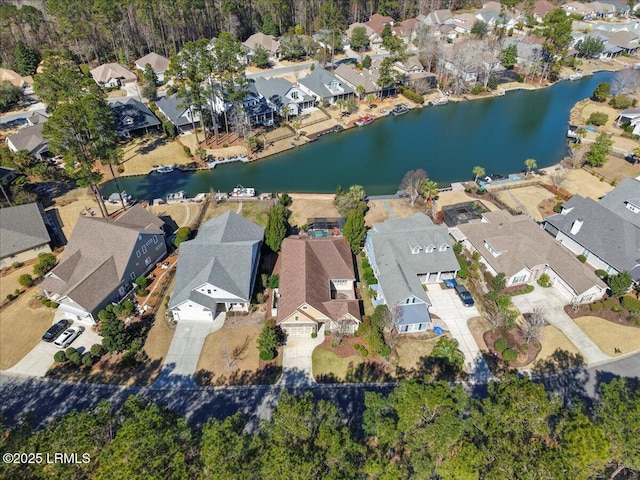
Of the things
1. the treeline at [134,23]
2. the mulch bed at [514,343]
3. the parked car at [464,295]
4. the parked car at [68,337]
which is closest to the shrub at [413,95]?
the treeline at [134,23]

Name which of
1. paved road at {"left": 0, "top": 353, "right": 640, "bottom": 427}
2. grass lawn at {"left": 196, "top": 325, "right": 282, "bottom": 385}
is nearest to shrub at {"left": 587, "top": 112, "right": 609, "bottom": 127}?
paved road at {"left": 0, "top": 353, "right": 640, "bottom": 427}

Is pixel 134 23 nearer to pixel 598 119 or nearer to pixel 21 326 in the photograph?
pixel 21 326

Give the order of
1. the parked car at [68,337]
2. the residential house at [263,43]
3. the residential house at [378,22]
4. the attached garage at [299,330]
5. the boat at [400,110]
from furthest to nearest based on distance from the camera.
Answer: the residential house at [378,22]
the residential house at [263,43]
the boat at [400,110]
the attached garage at [299,330]
the parked car at [68,337]

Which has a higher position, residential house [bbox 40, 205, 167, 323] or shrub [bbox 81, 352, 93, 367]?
residential house [bbox 40, 205, 167, 323]

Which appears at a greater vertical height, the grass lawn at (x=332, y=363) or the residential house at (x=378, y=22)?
the residential house at (x=378, y=22)

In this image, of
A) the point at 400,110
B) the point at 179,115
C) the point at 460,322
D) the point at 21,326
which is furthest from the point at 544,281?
the point at 179,115

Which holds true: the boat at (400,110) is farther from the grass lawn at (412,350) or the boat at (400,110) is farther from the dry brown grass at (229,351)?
the dry brown grass at (229,351)

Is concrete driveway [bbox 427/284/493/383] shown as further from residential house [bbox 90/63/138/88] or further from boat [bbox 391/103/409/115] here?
residential house [bbox 90/63/138/88]
